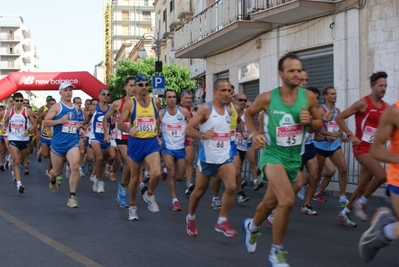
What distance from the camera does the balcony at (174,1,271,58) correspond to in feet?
66.9

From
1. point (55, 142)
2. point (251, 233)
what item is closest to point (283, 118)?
point (251, 233)

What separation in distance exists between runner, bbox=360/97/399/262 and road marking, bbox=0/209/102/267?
2435 mm

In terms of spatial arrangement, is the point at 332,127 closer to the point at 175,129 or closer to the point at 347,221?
the point at 347,221

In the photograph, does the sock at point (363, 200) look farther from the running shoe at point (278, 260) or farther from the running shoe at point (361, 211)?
the running shoe at point (278, 260)

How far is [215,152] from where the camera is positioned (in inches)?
315

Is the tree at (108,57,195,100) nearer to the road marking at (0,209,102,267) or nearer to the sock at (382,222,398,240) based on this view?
the road marking at (0,209,102,267)

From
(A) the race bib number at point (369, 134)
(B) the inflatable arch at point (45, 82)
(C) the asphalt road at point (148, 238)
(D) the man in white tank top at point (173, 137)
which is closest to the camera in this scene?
(C) the asphalt road at point (148, 238)

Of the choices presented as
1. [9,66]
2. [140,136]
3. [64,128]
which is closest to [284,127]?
[140,136]

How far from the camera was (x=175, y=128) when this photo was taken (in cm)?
1162

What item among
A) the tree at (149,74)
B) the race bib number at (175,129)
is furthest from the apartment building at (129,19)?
the race bib number at (175,129)

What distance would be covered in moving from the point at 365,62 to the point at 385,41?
29.4 inches

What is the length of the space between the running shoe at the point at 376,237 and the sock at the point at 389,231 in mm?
29

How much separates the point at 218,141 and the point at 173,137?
3415mm

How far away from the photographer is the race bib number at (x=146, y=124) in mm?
9368
